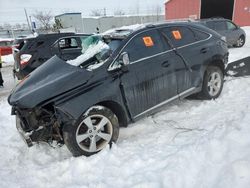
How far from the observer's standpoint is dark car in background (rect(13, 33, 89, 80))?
7.48 meters

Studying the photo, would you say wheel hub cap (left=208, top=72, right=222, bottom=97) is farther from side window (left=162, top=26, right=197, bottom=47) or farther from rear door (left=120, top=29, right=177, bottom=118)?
rear door (left=120, top=29, right=177, bottom=118)

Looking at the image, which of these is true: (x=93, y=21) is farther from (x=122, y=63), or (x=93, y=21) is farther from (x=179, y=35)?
(x=122, y=63)

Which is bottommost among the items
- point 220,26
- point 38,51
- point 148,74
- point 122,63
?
point 220,26

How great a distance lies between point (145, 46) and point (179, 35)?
1012 millimetres

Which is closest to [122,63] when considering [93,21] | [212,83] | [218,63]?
[212,83]

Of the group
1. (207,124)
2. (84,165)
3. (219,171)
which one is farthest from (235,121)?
(84,165)

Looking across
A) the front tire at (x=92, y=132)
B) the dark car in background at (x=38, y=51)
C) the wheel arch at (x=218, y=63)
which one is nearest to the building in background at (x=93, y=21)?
the dark car in background at (x=38, y=51)

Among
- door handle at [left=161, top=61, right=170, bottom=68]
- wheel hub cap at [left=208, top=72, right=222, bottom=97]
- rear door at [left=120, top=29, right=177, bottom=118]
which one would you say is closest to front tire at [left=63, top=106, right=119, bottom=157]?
rear door at [left=120, top=29, right=177, bottom=118]

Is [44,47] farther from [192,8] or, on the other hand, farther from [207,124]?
[192,8]

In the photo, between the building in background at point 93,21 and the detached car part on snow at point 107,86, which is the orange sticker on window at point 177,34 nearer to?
the detached car part on snow at point 107,86

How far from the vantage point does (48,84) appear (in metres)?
3.71

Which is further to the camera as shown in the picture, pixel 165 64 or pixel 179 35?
pixel 179 35

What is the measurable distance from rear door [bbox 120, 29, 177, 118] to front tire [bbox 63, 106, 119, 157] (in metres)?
0.47

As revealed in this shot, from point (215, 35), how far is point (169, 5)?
76.8 feet
